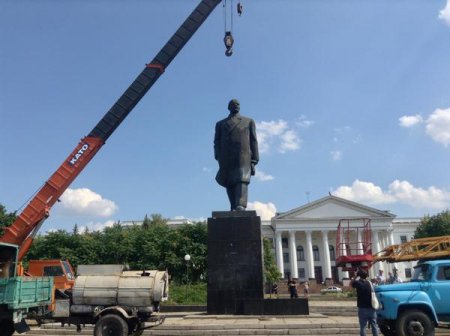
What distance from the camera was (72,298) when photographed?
33.7 feet

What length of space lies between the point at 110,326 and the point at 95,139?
11.7 meters

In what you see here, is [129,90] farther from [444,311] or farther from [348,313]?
[444,311]

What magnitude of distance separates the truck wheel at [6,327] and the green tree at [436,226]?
179 ft

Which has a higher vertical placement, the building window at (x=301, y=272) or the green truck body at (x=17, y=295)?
the building window at (x=301, y=272)

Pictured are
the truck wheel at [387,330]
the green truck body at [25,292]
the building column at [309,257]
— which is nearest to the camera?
the green truck body at [25,292]

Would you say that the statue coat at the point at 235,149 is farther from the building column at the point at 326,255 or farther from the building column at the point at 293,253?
the building column at the point at 326,255

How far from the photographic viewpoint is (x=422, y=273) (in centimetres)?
1048

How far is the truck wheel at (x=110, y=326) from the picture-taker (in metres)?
9.56

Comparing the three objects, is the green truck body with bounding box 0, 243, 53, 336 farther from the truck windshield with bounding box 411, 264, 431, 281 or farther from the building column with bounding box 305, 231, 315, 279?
the building column with bounding box 305, 231, 315, 279

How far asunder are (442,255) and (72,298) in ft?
71.4

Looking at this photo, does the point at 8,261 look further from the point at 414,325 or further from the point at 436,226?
the point at 436,226

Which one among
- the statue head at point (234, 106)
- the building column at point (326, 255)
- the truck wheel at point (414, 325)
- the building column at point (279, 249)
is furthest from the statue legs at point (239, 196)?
the building column at point (326, 255)

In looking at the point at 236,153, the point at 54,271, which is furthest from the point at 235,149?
the point at 54,271

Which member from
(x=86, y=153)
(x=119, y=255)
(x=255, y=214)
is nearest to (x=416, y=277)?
(x=255, y=214)
